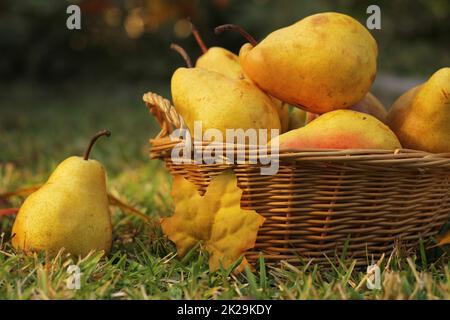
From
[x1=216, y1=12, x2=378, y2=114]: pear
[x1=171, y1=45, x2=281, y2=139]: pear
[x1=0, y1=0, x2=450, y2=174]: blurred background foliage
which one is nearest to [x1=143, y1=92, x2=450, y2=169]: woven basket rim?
[x1=171, y1=45, x2=281, y2=139]: pear

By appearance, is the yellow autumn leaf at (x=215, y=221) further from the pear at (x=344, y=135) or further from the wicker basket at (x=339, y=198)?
the pear at (x=344, y=135)

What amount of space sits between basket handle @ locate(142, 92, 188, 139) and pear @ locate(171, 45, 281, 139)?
0.05 meters

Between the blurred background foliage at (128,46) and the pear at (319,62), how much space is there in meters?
2.62

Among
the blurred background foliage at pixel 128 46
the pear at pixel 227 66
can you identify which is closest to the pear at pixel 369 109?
the pear at pixel 227 66

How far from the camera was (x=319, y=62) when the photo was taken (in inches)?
55.2

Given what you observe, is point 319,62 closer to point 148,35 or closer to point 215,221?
point 215,221

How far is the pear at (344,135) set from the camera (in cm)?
130

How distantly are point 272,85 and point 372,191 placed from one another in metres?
0.35

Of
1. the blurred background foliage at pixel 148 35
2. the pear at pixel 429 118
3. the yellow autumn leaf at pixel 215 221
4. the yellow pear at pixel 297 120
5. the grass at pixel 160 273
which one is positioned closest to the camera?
the grass at pixel 160 273

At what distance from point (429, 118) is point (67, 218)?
32.6 inches

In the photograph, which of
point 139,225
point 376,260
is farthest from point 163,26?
point 376,260

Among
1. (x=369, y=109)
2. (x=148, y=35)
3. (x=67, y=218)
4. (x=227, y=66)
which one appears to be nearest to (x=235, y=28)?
(x=227, y=66)

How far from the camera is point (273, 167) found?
127 centimetres

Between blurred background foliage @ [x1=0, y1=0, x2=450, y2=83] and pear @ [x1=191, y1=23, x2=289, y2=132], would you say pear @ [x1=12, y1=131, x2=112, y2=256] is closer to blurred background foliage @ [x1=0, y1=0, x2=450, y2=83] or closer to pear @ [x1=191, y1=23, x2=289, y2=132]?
pear @ [x1=191, y1=23, x2=289, y2=132]
